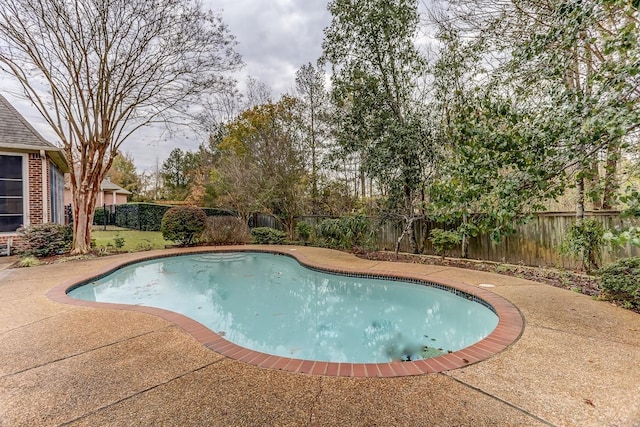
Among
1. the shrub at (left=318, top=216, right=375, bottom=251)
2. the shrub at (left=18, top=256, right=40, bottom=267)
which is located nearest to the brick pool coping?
the shrub at (left=18, top=256, right=40, bottom=267)

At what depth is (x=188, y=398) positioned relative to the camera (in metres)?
2.30

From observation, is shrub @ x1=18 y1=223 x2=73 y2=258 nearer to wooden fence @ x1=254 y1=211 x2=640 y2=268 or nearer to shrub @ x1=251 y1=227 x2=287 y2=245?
shrub @ x1=251 y1=227 x2=287 y2=245

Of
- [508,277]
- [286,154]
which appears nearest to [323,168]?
[286,154]

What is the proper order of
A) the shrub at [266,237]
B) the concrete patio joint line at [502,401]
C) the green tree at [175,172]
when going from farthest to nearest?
1. the green tree at [175,172]
2. the shrub at [266,237]
3. the concrete patio joint line at [502,401]

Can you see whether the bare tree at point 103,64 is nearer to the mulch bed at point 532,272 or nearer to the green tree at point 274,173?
the green tree at point 274,173

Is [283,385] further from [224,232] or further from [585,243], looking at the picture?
[224,232]

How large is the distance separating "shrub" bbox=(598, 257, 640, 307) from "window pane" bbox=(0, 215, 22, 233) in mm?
14236

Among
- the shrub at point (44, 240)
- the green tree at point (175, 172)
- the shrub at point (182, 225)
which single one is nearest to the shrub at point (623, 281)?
the shrub at point (182, 225)

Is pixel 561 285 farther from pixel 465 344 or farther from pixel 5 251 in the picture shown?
pixel 5 251

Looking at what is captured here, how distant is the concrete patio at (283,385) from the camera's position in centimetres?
210

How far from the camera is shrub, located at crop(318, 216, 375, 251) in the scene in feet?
33.8

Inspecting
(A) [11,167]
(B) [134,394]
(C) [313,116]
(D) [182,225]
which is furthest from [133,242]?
(B) [134,394]

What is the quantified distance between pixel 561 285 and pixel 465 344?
3138mm

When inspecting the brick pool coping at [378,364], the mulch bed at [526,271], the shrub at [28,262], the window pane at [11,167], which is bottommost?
the brick pool coping at [378,364]
